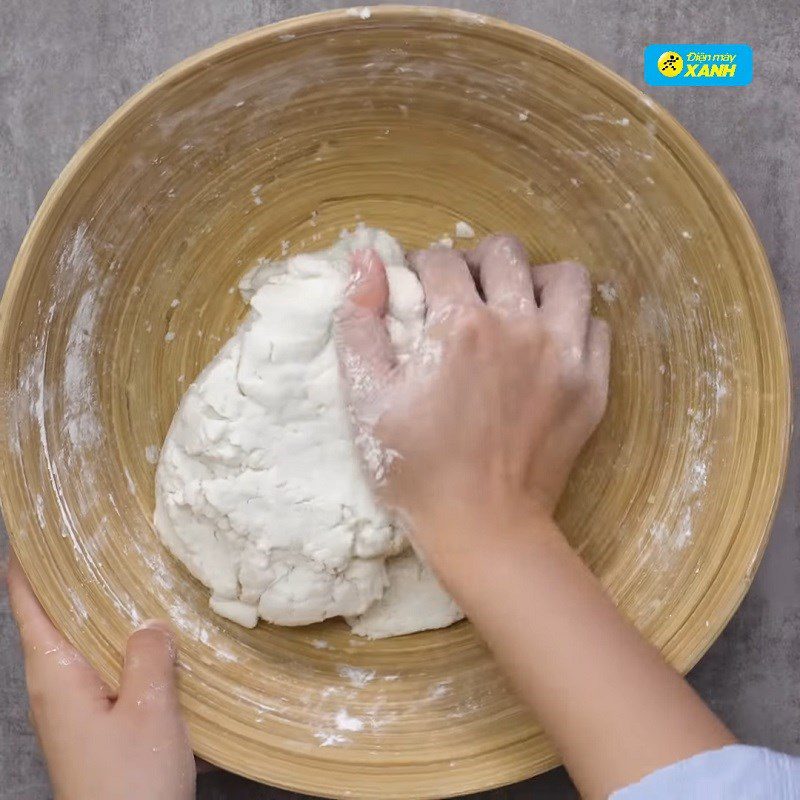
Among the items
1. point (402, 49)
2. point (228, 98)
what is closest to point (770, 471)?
point (402, 49)

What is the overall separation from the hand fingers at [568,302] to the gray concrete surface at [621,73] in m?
0.30

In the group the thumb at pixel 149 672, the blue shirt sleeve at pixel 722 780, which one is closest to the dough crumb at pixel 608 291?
the blue shirt sleeve at pixel 722 780

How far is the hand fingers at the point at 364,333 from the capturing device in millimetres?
813

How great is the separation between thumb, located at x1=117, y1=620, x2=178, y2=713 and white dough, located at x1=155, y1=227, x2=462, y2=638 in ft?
0.26

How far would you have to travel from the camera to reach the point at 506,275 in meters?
0.85

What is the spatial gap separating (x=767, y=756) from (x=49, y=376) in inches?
31.6

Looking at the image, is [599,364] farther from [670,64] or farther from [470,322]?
[670,64]

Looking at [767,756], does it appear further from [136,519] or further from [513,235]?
[136,519]

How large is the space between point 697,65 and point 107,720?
104 centimetres

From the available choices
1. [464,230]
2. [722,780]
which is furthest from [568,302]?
[722,780]

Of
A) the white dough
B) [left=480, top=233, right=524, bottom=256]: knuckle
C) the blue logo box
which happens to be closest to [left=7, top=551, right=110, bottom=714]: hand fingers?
the white dough

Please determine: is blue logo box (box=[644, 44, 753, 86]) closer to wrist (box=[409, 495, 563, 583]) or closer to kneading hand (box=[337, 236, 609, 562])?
kneading hand (box=[337, 236, 609, 562])

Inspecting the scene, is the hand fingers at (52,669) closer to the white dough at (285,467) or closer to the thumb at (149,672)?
the thumb at (149,672)

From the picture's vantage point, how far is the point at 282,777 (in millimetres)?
844
